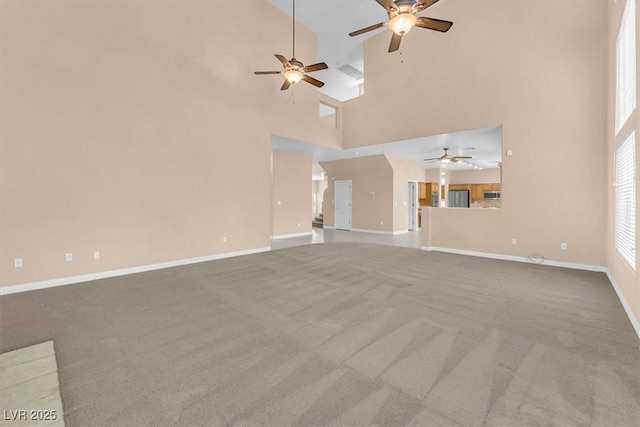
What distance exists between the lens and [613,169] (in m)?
4.23

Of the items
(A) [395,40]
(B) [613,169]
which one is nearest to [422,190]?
(B) [613,169]

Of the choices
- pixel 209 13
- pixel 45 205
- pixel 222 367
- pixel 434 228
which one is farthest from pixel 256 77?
pixel 222 367

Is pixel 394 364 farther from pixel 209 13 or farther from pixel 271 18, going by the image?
pixel 271 18

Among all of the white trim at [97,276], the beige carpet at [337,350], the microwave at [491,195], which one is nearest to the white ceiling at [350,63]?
the microwave at [491,195]

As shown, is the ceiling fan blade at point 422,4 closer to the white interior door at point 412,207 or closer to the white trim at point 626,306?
the white trim at point 626,306

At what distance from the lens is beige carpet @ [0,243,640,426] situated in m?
1.63

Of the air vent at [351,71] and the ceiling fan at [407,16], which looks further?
the air vent at [351,71]

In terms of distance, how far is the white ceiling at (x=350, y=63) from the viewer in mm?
6875

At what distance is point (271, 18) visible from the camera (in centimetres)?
691

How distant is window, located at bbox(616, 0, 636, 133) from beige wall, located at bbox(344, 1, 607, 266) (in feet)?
3.42

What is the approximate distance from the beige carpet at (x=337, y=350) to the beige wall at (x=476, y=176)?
33.9 feet

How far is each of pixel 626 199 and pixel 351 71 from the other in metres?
8.74

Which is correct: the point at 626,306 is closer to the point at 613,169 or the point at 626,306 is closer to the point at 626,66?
the point at 613,169

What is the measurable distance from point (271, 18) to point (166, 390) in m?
8.17
